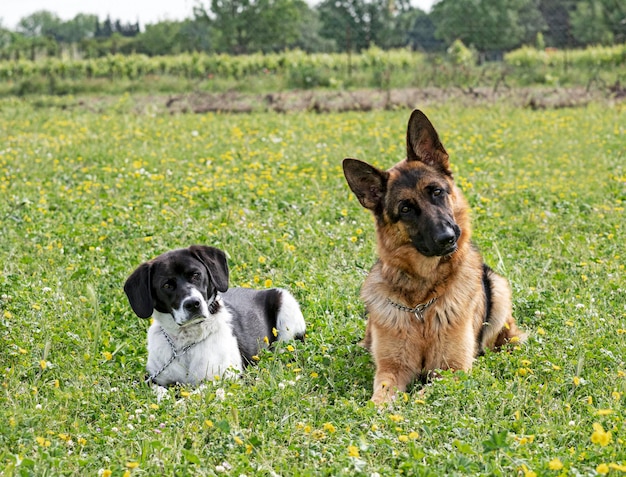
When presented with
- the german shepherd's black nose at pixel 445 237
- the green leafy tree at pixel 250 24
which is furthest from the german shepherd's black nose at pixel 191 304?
the green leafy tree at pixel 250 24

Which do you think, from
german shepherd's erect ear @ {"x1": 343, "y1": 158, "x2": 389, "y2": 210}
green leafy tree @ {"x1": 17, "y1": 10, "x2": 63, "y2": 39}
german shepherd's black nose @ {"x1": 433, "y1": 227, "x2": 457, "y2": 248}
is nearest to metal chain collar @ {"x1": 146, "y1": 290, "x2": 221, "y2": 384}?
german shepherd's erect ear @ {"x1": 343, "y1": 158, "x2": 389, "y2": 210}

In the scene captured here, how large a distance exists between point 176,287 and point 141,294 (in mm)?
234

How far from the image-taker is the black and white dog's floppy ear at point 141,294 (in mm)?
4739

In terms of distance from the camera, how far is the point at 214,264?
5004mm

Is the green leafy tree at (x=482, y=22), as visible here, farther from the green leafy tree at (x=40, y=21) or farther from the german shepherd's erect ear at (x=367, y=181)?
the green leafy tree at (x=40, y=21)

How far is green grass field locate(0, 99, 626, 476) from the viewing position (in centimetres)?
354

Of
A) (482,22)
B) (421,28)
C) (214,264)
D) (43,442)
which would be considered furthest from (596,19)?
(43,442)

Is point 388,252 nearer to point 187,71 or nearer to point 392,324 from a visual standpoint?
point 392,324

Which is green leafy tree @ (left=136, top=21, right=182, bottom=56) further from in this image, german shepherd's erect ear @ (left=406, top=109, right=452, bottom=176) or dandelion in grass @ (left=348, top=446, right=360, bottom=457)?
dandelion in grass @ (left=348, top=446, right=360, bottom=457)

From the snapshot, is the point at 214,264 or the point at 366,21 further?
the point at 366,21

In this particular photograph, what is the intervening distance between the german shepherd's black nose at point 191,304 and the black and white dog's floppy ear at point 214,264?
0.32 meters

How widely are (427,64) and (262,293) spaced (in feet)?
60.7

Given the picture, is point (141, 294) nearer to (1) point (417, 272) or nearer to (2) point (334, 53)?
(1) point (417, 272)

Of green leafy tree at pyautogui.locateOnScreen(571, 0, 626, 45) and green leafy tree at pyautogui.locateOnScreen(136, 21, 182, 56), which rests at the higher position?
green leafy tree at pyautogui.locateOnScreen(571, 0, 626, 45)
